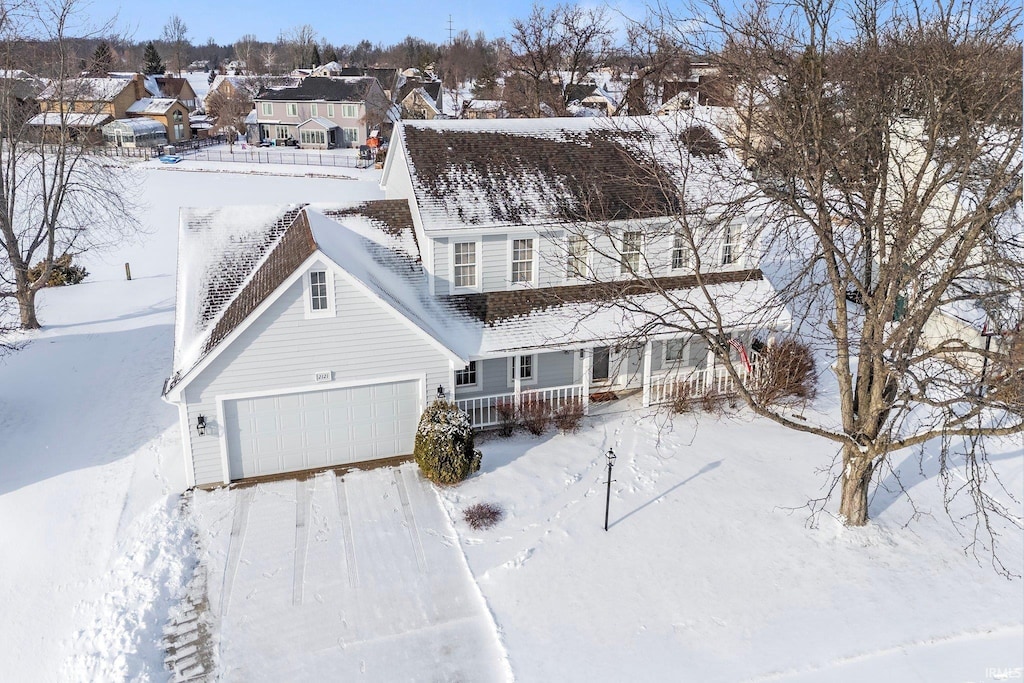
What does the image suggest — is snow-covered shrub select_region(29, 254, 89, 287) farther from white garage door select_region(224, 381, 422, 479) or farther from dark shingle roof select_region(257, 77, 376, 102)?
dark shingle roof select_region(257, 77, 376, 102)

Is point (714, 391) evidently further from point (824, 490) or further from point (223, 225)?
point (223, 225)

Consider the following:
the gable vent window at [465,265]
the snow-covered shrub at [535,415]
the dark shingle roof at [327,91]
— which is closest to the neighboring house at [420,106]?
the dark shingle roof at [327,91]

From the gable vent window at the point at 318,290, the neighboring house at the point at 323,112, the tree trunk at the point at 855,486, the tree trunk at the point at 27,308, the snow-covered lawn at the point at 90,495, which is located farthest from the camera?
the neighboring house at the point at 323,112

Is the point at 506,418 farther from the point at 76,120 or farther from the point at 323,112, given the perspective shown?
the point at 323,112

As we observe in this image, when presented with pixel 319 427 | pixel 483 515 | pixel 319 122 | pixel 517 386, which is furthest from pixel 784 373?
pixel 319 122

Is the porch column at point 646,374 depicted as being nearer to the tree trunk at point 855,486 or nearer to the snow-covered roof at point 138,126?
the tree trunk at point 855,486

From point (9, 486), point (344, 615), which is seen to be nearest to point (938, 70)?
point (344, 615)
